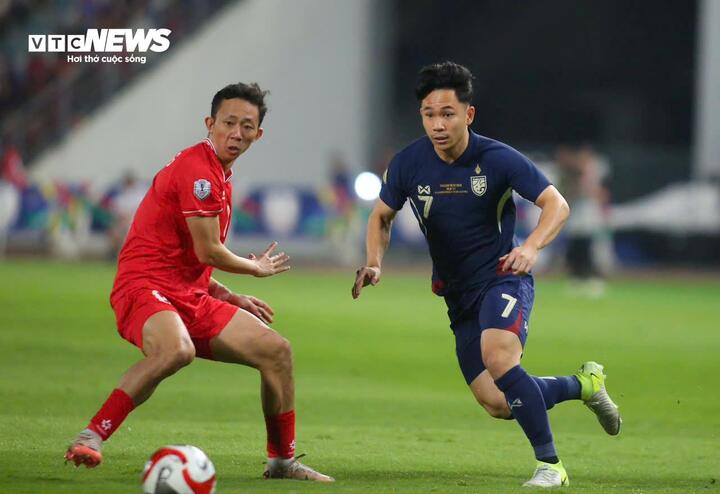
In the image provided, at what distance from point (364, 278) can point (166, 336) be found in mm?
1198

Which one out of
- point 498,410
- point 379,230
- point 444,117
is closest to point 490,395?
point 498,410

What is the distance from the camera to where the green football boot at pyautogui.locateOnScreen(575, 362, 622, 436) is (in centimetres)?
823

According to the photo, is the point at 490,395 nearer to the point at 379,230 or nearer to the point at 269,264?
the point at 379,230

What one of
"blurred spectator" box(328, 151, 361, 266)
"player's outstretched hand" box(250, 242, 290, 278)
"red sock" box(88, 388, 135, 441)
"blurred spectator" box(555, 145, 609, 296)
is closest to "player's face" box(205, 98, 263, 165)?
"player's outstretched hand" box(250, 242, 290, 278)

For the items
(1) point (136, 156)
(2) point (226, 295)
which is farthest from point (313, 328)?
(1) point (136, 156)

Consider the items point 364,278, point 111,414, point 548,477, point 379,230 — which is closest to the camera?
point 111,414

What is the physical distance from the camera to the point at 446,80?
777 cm

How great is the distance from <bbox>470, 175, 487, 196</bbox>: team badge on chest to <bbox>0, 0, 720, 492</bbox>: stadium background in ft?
5.32

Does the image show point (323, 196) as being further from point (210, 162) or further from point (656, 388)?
point (210, 162)

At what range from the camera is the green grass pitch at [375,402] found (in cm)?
781

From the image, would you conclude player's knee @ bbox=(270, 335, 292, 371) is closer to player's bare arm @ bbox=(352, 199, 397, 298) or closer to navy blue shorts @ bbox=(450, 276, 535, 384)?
player's bare arm @ bbox=(352, 199, 397, 298)

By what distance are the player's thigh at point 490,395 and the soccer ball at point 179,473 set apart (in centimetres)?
218

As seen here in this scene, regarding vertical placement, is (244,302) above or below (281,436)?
above

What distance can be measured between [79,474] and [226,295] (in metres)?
1.35
